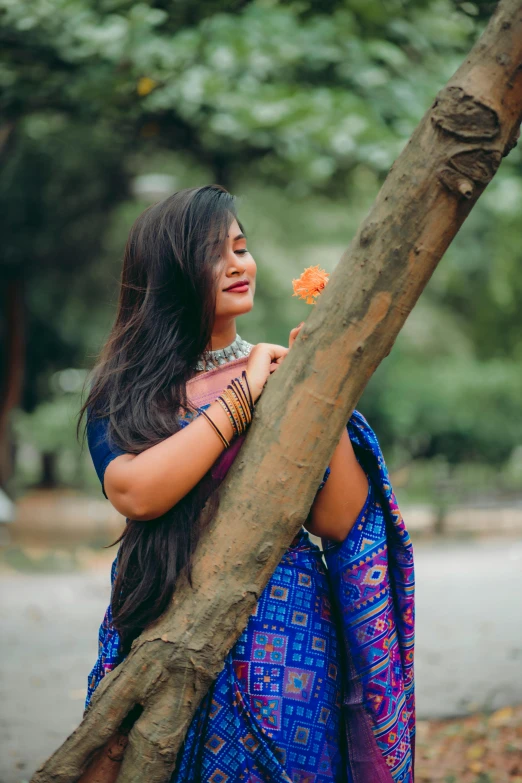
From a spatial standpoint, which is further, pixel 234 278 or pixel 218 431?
pixel 234 278

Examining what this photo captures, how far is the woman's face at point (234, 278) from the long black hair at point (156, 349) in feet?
0.06

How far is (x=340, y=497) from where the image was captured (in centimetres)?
169

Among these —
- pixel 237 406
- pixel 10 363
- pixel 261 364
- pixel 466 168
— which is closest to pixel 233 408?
pixel 237 406

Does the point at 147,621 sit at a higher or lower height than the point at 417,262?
lower

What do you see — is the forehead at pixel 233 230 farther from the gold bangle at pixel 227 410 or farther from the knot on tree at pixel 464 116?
the knot on tree at pixel 464 116

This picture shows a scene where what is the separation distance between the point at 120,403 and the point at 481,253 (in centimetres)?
1184

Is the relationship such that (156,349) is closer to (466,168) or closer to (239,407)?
(239,407)

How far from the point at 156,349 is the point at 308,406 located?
0.45 meters

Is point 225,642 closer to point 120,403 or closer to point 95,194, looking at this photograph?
point 120,403

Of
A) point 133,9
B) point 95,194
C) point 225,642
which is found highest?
point 95,194

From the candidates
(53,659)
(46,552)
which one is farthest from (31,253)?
(53,659)

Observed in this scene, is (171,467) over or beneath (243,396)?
beneath

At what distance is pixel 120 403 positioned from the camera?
172 cm

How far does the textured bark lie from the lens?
1379mm
